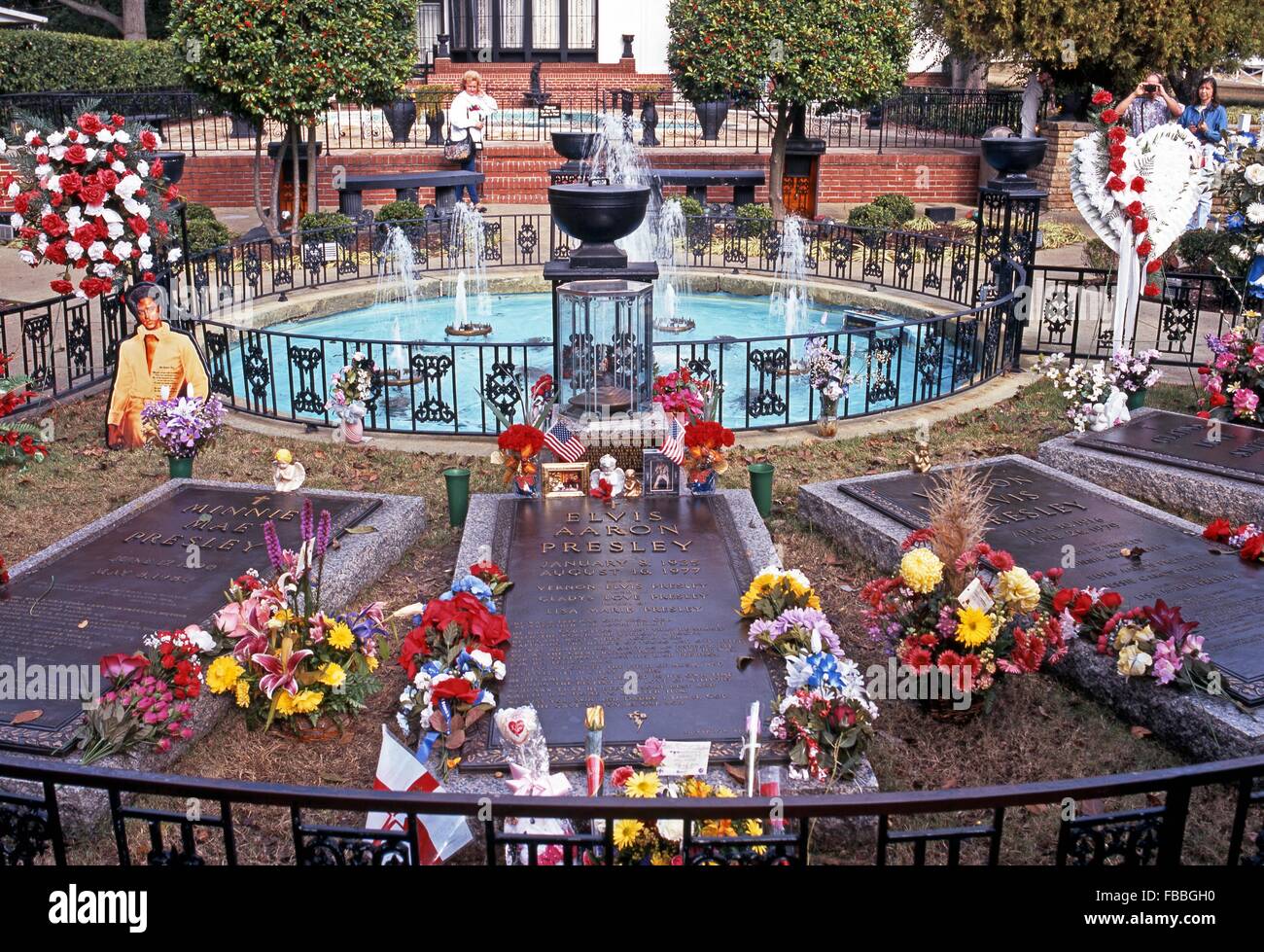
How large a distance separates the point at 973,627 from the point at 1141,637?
752 millimetres

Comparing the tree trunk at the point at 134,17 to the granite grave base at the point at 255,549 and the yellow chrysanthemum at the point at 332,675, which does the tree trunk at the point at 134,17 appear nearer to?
the granite grave base at the point at 255,549

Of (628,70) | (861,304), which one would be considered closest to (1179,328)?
(861,304)

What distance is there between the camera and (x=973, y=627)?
564cm

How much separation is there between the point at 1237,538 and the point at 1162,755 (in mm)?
1722

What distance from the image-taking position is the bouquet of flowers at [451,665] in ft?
17.1

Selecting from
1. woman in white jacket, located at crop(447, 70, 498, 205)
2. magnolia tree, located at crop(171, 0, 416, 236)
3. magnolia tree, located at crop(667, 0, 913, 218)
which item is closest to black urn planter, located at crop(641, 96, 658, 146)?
woman in white jacket, located at crop(447, 70, 498, 205)

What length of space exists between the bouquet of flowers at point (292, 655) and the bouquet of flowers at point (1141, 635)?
128 inches

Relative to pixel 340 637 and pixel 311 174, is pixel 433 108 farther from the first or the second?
pixel 340 637

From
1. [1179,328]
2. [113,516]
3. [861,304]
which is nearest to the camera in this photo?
[113,516]

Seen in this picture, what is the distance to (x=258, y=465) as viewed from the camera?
30.6ft

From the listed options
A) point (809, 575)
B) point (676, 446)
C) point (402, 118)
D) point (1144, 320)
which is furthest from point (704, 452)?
point (402, 118)

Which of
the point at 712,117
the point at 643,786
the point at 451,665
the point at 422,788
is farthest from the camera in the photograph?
the point at 712,117

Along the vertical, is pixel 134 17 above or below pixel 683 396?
above
